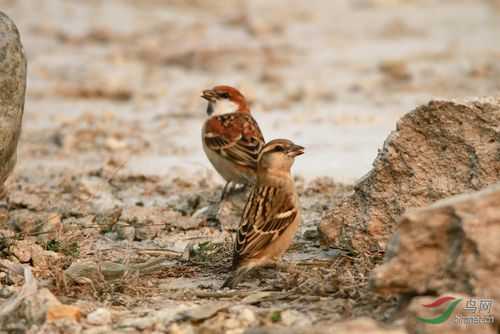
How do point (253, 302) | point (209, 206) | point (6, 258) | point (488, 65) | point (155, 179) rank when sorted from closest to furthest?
point (253, 302) → point (6, 258) → point (209, 206) → point (155, 179) → point (488, 65)

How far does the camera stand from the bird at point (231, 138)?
8758 millimetres

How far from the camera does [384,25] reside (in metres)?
17.3

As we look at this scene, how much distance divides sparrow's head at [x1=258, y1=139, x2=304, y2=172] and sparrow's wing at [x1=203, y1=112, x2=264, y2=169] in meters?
1.61

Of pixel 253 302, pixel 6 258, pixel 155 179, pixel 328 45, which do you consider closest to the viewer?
pixel 253 302

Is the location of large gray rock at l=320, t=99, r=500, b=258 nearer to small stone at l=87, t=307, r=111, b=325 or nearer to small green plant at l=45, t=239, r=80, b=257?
small green plant at l=45, t=239, r=80, b=257

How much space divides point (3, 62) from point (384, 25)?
1131cm

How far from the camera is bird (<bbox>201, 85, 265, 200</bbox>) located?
28.7ft

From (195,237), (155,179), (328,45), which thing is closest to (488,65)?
(328,45)

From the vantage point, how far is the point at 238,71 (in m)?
14.6

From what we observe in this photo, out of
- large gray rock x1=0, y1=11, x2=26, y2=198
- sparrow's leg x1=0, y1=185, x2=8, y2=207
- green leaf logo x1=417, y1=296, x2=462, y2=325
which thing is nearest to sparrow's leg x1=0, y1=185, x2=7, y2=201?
sparrow's leg x1=0, y1=185, x2=8, y2=207

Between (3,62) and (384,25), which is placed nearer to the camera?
(3,62)

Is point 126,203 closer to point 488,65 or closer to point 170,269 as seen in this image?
point 170,269

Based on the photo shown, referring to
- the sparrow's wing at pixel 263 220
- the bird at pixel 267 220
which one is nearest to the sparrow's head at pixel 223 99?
the bird at pixel 267 220

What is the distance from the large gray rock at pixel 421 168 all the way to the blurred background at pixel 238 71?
271cm
